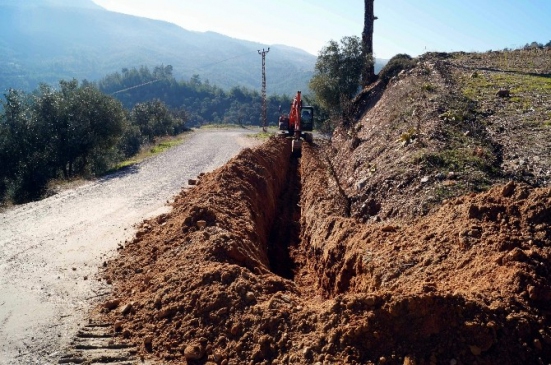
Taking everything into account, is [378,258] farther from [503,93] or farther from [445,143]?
[503,93]

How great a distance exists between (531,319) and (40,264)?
849 cm

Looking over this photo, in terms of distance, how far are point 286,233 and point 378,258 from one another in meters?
5.66

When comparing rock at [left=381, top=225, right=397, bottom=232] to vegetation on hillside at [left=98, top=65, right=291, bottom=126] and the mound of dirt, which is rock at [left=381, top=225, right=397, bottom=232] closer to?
the mound of dirt

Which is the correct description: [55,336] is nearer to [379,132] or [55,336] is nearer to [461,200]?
[461,200]

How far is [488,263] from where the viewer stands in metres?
5.83

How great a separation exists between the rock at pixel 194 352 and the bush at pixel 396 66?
20775 mm

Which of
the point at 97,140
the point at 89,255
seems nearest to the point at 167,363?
the point at 89,255

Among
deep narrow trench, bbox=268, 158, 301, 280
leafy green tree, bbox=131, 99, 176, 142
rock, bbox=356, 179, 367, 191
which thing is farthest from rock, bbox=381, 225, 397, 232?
leafy green tree, bbox=131, 99, 176, 142

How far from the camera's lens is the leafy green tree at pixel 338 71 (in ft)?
90.0

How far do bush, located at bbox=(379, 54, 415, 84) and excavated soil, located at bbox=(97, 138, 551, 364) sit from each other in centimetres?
1535

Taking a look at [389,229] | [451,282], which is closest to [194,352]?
[451,282]

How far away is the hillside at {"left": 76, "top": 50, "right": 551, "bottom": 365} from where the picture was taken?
186 inches

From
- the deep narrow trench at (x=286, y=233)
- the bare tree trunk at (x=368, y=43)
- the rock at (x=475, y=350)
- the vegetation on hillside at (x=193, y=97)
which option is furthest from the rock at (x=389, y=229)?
the vegetation on hillside at (x=193, y=97)

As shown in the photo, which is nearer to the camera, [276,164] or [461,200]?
[461,200]
